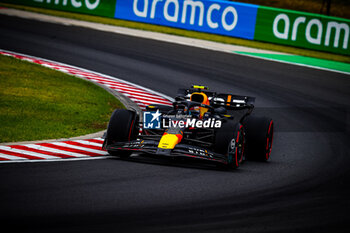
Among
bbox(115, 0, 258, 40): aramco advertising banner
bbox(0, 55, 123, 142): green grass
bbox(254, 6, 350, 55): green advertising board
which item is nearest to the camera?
bbox(0, 55, 123, 142): green grass

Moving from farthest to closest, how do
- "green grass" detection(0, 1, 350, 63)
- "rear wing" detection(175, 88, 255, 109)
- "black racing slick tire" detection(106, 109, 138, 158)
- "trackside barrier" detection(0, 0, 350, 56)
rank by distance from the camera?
"green grass" detection(0, 1, 350, 63)
"trackside barrier" detection(0, 0, 350, 56)
"rear wing" detection(175, 88, 255, 109)
"black racing slick tire" detection(106, 109, 138, 158)

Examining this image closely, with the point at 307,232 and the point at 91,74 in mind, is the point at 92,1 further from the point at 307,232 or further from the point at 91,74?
the point at 307,232

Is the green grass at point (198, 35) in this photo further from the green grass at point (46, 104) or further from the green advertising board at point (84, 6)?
the green grass at point (46, 104)

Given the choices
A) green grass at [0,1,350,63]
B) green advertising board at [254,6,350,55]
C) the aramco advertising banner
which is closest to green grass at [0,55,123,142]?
green grass at [0,1,350,63]

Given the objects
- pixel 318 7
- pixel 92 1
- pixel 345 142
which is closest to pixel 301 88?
pixel 345 142

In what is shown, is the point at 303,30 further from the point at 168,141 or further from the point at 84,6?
the point at 168,141

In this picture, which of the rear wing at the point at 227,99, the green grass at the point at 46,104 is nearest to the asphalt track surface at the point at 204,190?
the rear wing at the point at 227,99

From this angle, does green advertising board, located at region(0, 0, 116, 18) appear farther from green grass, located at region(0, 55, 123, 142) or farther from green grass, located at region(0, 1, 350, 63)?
green grass, located at region(0, 55, 123, 142)

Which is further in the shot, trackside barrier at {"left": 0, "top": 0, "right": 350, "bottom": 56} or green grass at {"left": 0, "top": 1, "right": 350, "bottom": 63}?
green grass at {"left": 0, "top": 1, "right": 350, "bottom": 63}

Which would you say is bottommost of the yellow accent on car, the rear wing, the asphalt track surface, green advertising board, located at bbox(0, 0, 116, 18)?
the asphalt track surface

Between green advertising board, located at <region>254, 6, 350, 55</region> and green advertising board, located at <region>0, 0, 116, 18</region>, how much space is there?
7.26 meters

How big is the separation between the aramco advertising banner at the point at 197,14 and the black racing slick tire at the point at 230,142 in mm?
16158

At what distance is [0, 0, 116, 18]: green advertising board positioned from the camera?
2823 cm

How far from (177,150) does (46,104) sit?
16.2 feet
